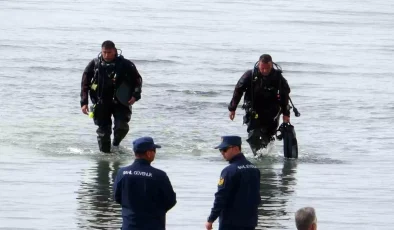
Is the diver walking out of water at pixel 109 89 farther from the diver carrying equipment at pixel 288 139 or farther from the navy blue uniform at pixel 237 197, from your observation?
the navy blue uniform at pixel 237 197

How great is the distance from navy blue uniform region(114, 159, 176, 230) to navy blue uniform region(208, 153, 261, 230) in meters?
0.43

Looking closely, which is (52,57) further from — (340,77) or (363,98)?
(363,98)

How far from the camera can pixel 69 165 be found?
17.0m

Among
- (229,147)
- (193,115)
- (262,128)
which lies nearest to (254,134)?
(262,128)

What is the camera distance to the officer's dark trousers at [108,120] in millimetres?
17938

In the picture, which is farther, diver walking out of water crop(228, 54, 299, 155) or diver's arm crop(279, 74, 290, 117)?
diver's arm crop(279, 74, 290, 117)

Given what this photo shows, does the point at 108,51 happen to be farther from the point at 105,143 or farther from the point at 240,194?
the point at 240,194

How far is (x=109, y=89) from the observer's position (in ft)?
58.1

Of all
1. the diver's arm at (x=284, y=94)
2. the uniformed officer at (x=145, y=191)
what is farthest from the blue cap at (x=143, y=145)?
the diver's arm at (x=284, y=94)

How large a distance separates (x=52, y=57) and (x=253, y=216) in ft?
75.6

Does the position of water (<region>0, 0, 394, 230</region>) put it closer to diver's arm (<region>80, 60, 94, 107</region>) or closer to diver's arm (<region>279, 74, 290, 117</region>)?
diver's arm (<region>279, 74, 290, 117</region>)

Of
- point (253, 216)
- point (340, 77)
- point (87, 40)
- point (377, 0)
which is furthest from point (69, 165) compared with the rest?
point (377, 0)

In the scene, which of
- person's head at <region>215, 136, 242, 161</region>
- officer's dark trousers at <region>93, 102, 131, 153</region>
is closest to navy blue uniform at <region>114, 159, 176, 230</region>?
person's head at <region>215, 136, 242, 161</region>

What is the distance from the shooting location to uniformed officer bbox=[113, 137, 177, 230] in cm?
1064
